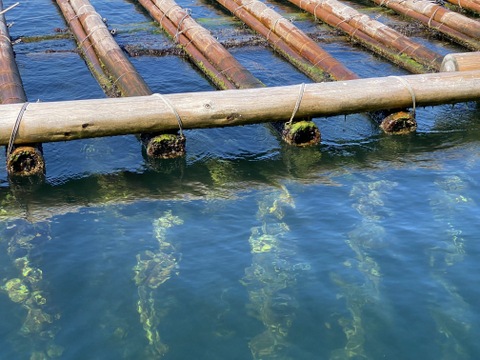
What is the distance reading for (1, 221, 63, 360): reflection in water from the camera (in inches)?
357

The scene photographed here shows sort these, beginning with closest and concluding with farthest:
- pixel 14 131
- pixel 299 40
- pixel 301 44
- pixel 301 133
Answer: pixel 14 131 < pixel 301 133 < pixel 301 44 < pixel 299 40

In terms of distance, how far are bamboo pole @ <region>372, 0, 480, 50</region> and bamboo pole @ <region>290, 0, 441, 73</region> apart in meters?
1.93

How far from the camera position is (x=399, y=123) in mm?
14867

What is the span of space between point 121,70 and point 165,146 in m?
3.40

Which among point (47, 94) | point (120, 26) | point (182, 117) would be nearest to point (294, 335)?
point (182, 117)

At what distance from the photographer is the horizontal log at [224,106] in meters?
12.8

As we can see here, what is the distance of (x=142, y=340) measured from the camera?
9.16m

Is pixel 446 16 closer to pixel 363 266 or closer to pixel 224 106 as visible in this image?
pixel 224 106

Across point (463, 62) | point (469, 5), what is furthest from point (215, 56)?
point (469, 5)

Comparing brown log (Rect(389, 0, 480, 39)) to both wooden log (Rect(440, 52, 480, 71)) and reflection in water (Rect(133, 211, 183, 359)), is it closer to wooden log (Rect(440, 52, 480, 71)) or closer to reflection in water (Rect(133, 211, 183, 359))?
wooden log (Rect(440, 52, 480, 71))

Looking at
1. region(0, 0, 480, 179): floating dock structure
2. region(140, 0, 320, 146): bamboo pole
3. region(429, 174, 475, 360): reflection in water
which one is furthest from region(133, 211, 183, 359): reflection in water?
region(429, 174, 475, 360): reflection in water

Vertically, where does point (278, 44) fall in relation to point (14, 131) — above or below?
below

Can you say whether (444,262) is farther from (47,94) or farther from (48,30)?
(48,30)

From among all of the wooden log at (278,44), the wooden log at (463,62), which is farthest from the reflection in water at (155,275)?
the wooden log at (463,62)
